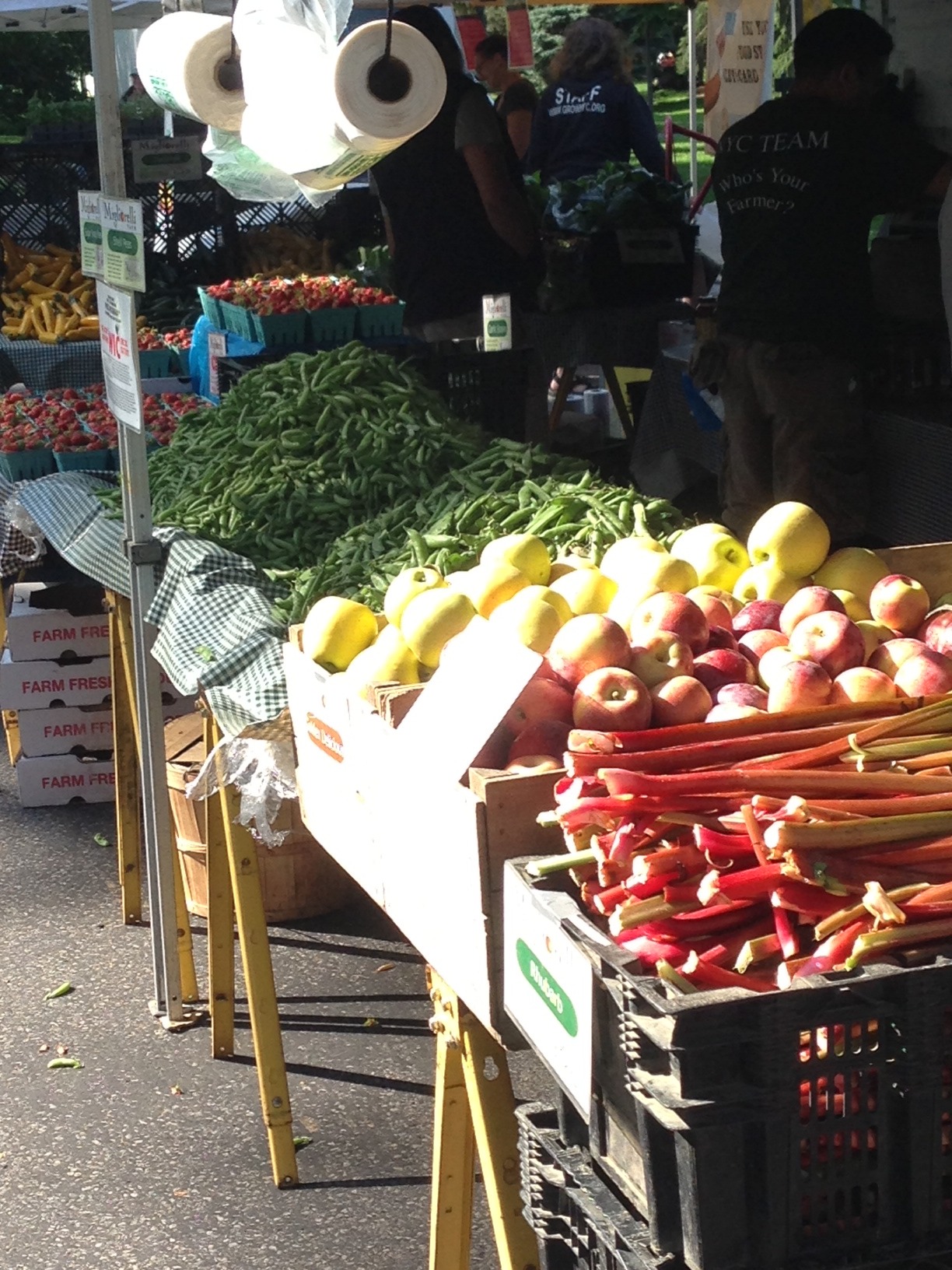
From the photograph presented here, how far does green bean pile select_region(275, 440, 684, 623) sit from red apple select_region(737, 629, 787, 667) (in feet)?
2.02

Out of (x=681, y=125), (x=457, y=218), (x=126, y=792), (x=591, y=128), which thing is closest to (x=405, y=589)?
(x=126, y=792)

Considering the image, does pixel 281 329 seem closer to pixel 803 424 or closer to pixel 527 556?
pixel 803 424

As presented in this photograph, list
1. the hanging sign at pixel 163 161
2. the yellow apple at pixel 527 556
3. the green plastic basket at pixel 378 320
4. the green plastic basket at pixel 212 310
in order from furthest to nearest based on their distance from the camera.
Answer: the hanging sign at pixel 163 161 → the green plastic basket at pixel 212 310 → the green plastic basket at pixel 378 320 → the yellow apple at pixel 527 556

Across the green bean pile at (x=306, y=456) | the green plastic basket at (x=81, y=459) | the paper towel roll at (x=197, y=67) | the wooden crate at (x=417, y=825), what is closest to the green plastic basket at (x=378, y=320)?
the green plastic basket at (x=81, y=459)

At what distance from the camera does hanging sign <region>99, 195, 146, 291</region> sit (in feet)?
11.3

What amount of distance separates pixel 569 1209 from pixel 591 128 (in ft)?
27.2

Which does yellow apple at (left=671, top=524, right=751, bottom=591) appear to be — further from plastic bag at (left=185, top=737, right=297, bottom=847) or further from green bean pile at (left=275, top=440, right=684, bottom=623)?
plastic bag at (left=185, top=737, right=297, bottom=847)

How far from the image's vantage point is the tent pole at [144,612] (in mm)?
3436

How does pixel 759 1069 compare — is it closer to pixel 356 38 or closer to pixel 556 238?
pixel 356 38

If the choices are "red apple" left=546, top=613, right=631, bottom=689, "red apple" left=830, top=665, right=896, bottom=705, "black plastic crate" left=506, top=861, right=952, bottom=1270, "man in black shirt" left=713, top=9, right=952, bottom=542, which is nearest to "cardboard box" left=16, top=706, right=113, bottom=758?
"man in black shirt" left=713, top=9, right=952, bottom=542

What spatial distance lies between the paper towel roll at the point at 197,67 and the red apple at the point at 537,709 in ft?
9.74

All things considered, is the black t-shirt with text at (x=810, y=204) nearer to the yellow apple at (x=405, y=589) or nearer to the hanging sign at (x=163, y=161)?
the yellow apple at (x=405, y=589)

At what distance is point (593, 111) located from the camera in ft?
30.2

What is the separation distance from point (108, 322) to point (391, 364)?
3.01 feet
